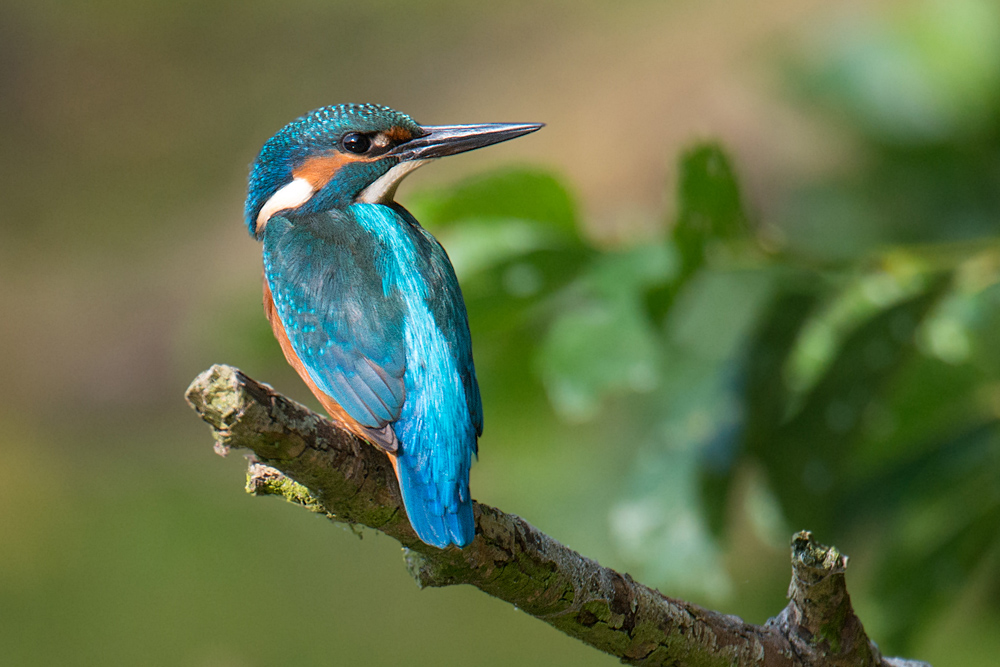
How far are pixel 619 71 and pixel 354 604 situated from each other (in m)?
3.85

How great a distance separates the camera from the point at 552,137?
6.25 metres

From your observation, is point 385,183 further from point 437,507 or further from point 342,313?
point 437,507

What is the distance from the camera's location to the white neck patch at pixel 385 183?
1594 mm

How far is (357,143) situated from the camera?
62.7 inches

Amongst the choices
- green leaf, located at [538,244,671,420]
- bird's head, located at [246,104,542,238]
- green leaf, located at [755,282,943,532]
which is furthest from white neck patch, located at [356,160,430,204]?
green leaf, located at [755,282,943,532]

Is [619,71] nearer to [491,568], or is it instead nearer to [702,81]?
[702,81]

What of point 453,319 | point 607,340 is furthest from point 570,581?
point 607,340

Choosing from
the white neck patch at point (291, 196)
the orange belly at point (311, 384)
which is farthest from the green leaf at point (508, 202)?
the orange belly at point (311, 384)

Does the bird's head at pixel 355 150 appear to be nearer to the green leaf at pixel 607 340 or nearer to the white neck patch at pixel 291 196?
the white neck patch at pixel 291 196

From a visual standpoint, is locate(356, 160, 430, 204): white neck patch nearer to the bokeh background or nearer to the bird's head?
the bird's head

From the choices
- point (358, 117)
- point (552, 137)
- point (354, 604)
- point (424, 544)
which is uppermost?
point (552, 137)

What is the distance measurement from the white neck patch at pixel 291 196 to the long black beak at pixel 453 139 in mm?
143

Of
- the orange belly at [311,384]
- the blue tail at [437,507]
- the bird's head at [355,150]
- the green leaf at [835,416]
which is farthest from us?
the green leaf at [835,416]

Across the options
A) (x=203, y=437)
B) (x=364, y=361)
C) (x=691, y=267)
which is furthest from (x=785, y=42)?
(x=203, y=437)
